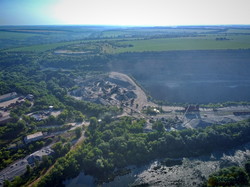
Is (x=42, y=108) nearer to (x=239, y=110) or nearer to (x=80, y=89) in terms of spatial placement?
(x=80, y=89)

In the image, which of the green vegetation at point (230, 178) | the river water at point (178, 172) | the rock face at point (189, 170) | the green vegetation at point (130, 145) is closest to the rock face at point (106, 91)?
the green vegetation at point (130, 145)

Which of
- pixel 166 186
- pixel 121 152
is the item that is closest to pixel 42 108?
pixel 121 152

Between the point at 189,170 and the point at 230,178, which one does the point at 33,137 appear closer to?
the point at 189,170

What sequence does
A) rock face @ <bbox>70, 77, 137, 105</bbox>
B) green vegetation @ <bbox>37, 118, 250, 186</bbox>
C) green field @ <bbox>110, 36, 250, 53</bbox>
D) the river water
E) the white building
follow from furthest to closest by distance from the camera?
green field @ <bbox>110, 36, 250, 53</bbox> < rock face @ <bbox>70, 77, 137, 105</bbox> < the white building < green vegetation @ <bbox>37, 118, 250, 186</bbox> < the river water

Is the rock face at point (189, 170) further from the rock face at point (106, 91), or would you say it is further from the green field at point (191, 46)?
the green field at point (191, 46)

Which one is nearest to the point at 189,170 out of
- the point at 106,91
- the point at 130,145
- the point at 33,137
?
the point at 130,145

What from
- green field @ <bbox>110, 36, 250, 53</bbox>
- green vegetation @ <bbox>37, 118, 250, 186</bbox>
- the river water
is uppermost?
green field @ <bbox>110, 36, 250, 53</bbox>

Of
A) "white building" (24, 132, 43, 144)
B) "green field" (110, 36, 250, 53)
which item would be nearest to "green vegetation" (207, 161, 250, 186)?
"white building" (24, 132, 43, 144)

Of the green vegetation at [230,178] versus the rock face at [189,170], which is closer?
the green vegetation at [230,178]

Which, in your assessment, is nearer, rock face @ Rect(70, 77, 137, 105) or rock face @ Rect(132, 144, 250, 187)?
rock face @ Rect(132, 144, 250, 187)

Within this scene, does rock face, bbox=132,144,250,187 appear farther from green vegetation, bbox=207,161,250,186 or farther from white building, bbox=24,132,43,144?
white building, bbox=24,132,43,144

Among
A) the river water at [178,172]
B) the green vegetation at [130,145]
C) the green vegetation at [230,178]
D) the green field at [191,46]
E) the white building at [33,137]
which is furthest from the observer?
the green field at [191,46]

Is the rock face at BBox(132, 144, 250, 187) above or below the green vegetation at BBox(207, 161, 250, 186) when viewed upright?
below
